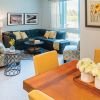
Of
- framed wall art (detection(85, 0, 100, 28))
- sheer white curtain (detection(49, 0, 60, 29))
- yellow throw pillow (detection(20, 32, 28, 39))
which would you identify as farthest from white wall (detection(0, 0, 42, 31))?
framed wall art (detection(85, 0, 100, 28))

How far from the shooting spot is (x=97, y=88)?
4.98 ft

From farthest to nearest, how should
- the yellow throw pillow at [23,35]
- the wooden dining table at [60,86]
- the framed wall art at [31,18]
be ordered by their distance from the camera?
the framed wall art at [31,18]
the yellow throw pillow at [23,35]
the wooden dining table at [60,86]

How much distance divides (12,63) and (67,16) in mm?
3306

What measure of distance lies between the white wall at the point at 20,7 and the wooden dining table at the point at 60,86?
18.7 ft

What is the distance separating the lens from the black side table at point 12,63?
4.33m

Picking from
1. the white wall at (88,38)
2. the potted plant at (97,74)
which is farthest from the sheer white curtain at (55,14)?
the potted plant at (97,74)

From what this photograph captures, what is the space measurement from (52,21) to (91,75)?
600 centimetres

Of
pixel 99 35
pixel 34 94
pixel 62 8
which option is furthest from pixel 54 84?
pixel 62 8

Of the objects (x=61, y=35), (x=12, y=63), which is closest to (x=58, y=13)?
(x=61, y=35)

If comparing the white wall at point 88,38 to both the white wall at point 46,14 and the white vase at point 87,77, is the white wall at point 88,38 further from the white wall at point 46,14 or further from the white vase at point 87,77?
the white wall at point 46,14

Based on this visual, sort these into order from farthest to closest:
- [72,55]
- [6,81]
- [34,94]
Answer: [72,55] → [6,81] → [34,94]

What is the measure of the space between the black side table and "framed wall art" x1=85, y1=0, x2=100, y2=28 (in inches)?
86.8

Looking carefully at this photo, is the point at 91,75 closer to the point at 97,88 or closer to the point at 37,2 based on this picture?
the point at 97,88

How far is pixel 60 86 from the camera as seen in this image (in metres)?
1.62
